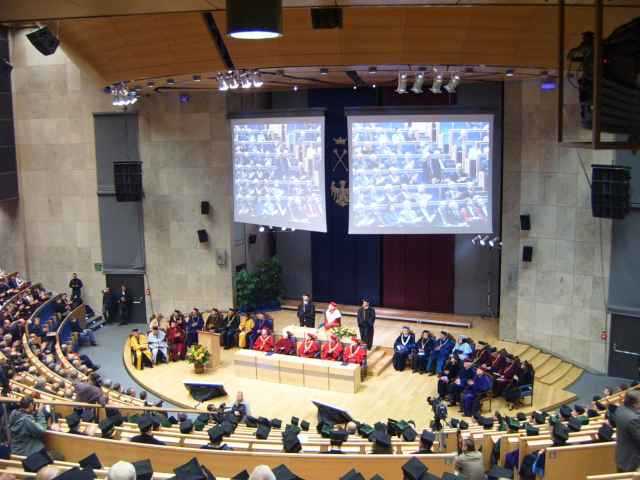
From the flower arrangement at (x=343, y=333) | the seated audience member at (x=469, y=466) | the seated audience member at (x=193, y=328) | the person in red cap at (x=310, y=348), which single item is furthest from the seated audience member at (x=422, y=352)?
the seated audience member at (x=469, y=466)

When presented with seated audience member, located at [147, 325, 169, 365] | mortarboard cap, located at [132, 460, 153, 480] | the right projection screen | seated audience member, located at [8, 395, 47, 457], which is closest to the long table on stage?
seated audience member, located at [147, 325, 169, 365]

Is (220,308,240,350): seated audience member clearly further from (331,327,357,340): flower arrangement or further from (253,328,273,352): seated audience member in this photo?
(331,327,357,340): flower arrangement

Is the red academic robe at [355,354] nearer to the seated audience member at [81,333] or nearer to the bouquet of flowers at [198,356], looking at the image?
the bouquet of flowers at [198,356]

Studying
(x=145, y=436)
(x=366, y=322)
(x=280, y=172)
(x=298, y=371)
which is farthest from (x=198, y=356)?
(x=145, y=436)

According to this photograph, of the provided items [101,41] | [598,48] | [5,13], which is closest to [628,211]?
[598,48]

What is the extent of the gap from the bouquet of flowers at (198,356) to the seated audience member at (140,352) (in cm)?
113

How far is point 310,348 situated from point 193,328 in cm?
323

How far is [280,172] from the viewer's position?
1680cm

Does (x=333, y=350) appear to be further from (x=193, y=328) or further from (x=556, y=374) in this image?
(x=556, y=374)

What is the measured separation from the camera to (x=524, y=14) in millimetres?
10391

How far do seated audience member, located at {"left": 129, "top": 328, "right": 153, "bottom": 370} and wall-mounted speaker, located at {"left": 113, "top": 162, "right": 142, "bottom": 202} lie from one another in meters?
4.64

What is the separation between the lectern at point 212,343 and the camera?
14.9m

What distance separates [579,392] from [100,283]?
516 inches

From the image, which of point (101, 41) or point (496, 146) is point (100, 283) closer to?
point (101, 41)
